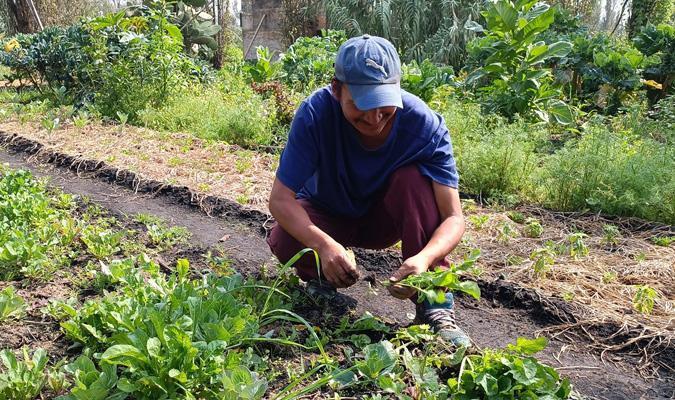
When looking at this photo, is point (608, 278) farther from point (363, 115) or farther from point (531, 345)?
point (363, 115)

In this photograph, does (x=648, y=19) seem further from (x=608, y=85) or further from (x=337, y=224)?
(x=337, y=224)

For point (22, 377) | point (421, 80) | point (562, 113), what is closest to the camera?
point (22, 377)

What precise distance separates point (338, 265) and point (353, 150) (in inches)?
21.8

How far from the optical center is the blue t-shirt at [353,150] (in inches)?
93.3

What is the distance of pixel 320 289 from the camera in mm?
2660

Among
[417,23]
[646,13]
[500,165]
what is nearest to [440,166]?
[500,165]

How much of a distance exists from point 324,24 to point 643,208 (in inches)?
420

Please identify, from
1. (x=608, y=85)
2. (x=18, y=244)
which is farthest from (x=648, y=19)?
(x=18, y=244)

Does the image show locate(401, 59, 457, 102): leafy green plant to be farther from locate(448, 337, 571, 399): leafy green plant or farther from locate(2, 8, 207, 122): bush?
locate(448, 337, 571, 399): leafy green plant

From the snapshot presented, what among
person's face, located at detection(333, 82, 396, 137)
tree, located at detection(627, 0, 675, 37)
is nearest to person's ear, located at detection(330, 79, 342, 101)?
person's face, located at detection(333, 82, 396, 137)

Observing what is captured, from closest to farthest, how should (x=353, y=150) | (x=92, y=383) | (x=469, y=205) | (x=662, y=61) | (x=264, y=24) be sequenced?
(x=92, y=383)
(x=353, y=150)
(x=469, y=205)
(x=662, y=61)
(x=264, y=24)

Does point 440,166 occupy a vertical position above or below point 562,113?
above

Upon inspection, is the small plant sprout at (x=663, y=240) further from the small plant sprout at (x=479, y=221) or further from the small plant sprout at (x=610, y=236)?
the small plant sprout at (x=479, y=221)

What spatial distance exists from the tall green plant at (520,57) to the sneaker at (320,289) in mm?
3688
